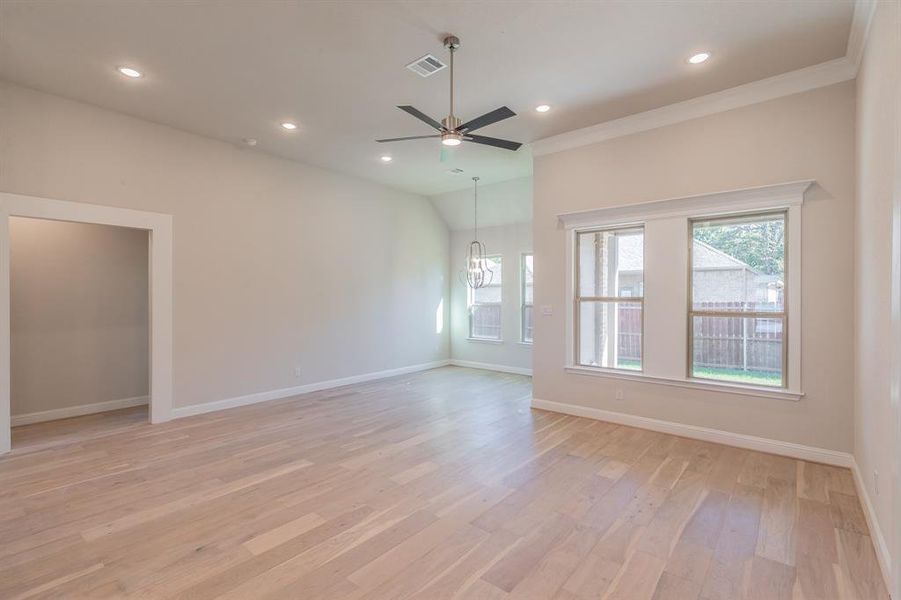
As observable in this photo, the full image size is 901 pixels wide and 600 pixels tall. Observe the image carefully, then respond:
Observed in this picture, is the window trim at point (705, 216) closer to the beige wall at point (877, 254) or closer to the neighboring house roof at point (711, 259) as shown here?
the neighboring house roof at point (711, 259)

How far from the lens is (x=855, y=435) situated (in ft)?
11.2

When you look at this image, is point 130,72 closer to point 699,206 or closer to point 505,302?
point 699,206

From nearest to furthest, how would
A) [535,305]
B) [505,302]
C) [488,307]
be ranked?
[535,305] < [505,302] < [488,307]

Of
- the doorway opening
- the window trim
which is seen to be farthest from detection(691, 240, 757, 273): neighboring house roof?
the doorway opening

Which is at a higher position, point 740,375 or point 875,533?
point 740,375

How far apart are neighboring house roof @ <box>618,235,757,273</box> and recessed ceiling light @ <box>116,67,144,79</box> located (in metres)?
5.00

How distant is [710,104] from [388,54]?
10.2ft

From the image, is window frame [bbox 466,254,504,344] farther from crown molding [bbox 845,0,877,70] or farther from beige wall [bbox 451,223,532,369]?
crown molding [bbox 845,0,877,70]

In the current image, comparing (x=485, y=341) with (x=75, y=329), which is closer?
(x=75, y=329)

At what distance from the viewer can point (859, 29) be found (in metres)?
2.94

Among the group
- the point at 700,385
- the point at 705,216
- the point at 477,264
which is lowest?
the point at 700,385

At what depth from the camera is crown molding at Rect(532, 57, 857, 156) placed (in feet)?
11.5

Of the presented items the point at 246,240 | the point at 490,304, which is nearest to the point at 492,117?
the point at 246,240

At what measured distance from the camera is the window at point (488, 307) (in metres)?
8.20
